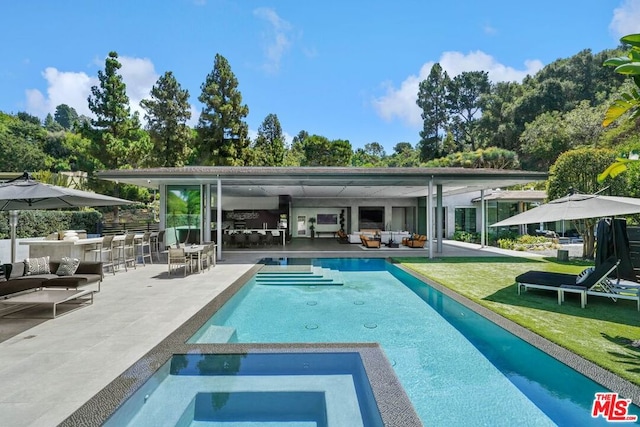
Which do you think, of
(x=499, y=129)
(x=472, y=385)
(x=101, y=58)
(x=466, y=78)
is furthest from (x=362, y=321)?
(x=466, y=78)

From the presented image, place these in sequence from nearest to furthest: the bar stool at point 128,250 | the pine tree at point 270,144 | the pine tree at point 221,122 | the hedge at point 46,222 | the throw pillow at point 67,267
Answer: the throw pillow at point 67,267 < the bar stool at point 128,250 < the hedge at point 46,222 < the pine tree at point 221,122 < the pine tree at point 270,144

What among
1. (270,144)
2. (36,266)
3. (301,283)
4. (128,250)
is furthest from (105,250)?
(270,144)

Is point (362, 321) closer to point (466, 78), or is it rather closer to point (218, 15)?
point (218, 15)

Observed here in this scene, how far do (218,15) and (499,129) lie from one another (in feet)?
125

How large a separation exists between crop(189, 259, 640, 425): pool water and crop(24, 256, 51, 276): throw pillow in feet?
13.0

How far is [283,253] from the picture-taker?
14.7 metres

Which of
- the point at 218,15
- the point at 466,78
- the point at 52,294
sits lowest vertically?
the point at 52,294

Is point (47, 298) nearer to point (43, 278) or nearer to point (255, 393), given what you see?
point (43, 278)

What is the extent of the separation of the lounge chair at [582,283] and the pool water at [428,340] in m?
1.86

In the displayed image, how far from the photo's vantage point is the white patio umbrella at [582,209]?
20.4 ft

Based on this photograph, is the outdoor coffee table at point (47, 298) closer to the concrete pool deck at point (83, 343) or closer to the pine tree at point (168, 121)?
the concrete pool deck at point (83, 343)

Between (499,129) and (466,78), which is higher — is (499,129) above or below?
below

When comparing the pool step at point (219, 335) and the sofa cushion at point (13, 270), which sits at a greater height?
the sofa cushion at point (13, 270)

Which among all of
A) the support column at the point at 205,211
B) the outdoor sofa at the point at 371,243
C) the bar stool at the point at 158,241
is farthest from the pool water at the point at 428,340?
the outdoor sofa at the point at 371,243
